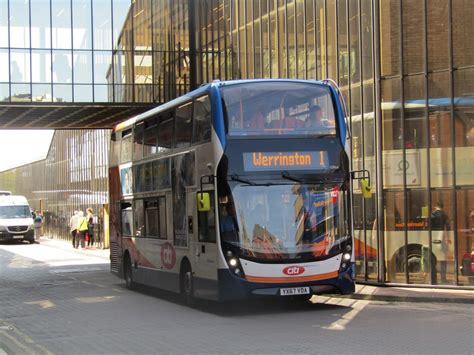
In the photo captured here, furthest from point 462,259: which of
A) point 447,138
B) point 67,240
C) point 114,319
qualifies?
point 67,240

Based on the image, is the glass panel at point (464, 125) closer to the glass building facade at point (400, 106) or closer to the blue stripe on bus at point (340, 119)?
the glass building facade at point (400, 106)

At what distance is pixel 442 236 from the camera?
16.3 metres

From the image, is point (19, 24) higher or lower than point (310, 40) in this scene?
higher

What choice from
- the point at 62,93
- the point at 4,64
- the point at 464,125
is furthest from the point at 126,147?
the point at 4,64

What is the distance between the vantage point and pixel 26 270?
2620 cm

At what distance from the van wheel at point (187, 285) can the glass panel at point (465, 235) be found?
19.9 ft

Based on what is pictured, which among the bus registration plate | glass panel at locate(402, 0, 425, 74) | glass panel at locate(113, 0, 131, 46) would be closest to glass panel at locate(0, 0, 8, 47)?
glass panel at locate(113, 0, 131, 46)

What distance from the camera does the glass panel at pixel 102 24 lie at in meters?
28.5

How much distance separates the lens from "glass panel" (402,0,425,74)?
16.7 metres

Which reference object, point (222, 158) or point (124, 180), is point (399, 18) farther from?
point (124, 180)

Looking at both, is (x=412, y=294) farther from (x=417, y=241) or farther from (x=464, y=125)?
(x=464, y=125)

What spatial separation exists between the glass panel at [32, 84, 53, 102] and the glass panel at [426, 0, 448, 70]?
51.1ft

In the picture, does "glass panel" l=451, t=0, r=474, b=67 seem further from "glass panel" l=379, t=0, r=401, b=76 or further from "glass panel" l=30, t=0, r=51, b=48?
"glass panel" l=30, t=0, r=51, b=48

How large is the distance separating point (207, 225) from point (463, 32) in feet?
24.3
